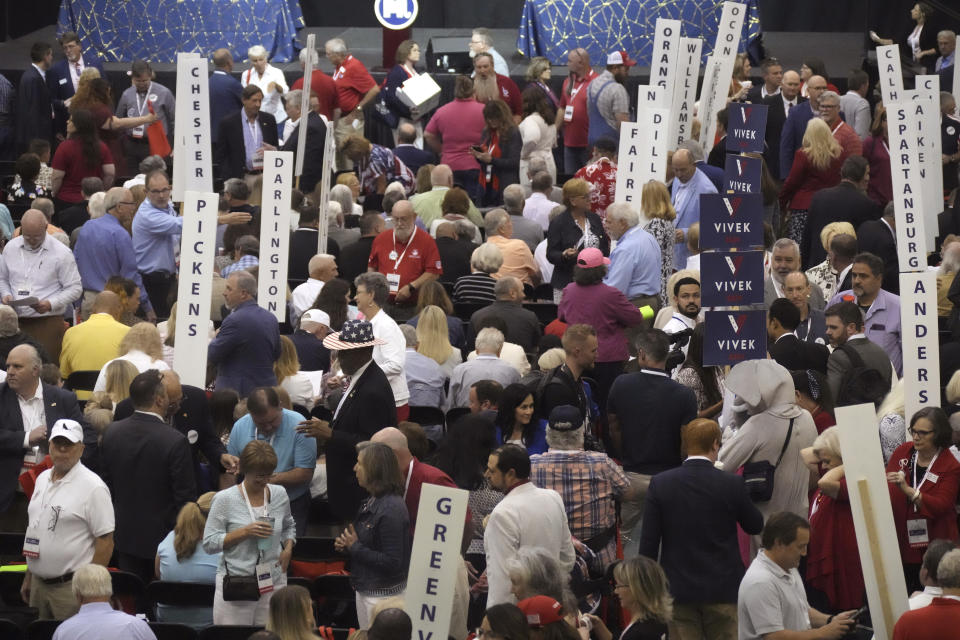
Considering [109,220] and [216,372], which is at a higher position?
[109,220]

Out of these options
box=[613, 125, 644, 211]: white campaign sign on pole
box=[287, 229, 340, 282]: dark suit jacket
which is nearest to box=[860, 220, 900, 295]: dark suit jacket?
box=[613, 125, 644, 211]: white campaign sign on pole

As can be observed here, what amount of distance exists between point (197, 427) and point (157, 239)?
393cm

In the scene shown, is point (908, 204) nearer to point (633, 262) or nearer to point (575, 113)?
point (633, 262)

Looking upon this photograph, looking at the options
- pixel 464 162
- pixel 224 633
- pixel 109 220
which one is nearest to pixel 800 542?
pixel 224 633

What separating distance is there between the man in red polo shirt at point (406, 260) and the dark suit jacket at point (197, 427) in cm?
310

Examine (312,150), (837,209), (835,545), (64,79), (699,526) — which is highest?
(64,79)

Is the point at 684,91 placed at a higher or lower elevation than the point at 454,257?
higher

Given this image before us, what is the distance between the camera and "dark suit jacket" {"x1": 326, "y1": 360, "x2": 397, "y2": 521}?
7.80 metres

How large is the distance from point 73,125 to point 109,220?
10.1 feet

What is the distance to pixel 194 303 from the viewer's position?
348 inches

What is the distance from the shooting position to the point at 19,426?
8.13 meters

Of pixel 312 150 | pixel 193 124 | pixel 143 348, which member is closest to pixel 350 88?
pixel 312 150

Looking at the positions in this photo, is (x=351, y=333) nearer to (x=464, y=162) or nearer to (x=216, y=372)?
(x=216, y=372)

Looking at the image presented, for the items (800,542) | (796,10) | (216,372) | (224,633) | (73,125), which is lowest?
(224,633)
